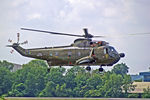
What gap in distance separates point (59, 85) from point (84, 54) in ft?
215

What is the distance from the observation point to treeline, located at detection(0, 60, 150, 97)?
10712 cm

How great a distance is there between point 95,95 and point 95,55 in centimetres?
5952

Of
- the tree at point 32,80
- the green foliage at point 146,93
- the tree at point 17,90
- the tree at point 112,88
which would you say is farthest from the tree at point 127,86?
the tree at point 17,90

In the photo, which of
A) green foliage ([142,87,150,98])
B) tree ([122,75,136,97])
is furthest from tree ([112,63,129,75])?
green foliage ([142,87,150,98])

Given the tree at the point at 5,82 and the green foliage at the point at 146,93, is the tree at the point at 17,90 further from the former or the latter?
the green foliage at the point at 146,93

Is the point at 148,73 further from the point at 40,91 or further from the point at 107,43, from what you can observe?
the point at 107,43

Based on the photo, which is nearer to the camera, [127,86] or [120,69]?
[127,86]

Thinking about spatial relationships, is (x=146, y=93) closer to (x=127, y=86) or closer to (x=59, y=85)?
(x=127, y=86)

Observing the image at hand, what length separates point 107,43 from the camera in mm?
48375

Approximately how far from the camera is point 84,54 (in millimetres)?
48312

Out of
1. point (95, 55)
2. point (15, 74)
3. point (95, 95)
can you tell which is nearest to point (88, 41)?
point (95, 55)

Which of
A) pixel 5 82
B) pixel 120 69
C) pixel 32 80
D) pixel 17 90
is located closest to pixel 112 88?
pixel 32 80

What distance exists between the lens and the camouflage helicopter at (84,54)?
47219 millimetres

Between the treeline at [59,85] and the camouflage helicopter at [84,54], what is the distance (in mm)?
55799
